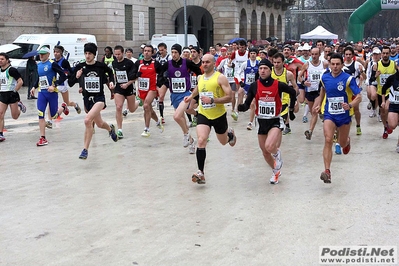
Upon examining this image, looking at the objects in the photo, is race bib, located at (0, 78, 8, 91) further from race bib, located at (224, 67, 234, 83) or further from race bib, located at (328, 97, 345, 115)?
race bib, located at (328, 97, 345, 115)

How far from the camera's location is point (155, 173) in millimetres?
8617

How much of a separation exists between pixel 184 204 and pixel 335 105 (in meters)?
2.51

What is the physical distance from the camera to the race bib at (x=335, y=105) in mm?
7984

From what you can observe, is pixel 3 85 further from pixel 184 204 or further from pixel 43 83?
pixel 184 204

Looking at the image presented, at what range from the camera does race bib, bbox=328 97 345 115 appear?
26.2 feet

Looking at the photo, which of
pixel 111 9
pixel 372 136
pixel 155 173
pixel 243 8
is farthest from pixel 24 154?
pixel 243 8

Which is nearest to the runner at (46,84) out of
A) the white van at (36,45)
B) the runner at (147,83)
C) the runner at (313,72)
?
the runner at (147,83)

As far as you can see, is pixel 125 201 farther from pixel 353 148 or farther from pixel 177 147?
pixel 353 148

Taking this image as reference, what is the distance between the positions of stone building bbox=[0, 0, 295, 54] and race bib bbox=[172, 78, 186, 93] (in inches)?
827

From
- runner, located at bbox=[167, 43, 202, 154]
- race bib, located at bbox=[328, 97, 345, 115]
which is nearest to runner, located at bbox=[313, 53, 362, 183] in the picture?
race bib, located at bbox=[328, 97, 345, 115]

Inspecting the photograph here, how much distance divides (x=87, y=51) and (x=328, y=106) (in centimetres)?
405

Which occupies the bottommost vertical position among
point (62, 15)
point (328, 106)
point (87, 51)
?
point (328, 106)

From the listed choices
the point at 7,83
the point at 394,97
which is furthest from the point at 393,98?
the point at 7,83

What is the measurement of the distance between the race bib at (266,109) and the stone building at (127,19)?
24.7 m
